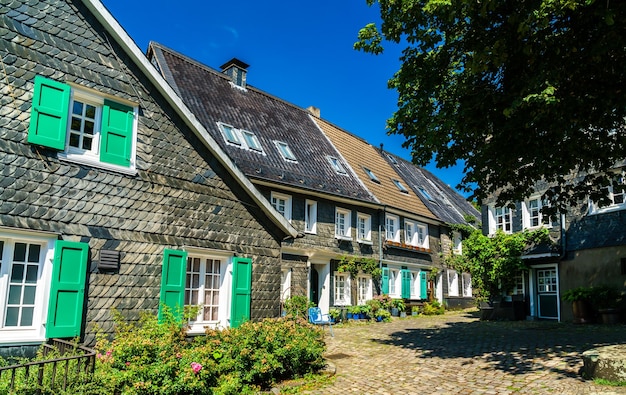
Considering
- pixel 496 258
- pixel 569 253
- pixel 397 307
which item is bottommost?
pixel 397 307

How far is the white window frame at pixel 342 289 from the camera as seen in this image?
21.0 metres

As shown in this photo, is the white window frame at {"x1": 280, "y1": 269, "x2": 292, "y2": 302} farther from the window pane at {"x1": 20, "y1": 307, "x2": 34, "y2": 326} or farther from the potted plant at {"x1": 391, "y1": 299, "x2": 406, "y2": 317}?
the window pane at {"x1": 20, "y1": 307, "x2": 34, "y2": 326}

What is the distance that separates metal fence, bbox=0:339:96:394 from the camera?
5.46m

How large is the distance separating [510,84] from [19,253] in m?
10.1

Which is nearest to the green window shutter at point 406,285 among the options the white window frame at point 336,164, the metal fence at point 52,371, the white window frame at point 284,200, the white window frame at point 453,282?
the white window frame at point 453,282

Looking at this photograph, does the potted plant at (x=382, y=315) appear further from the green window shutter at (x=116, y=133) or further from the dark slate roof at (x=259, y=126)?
the green window shutter at (x=116, y=133)

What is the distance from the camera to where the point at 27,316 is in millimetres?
7910

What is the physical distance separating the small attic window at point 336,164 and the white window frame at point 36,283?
16218 mm

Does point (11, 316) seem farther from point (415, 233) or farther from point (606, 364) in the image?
point (415, 233)

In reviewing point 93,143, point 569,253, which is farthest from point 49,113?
point 569,253

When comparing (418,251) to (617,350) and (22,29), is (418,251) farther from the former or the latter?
(22,29)

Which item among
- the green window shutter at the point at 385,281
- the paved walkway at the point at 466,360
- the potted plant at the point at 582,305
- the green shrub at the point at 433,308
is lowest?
the paved walkway at the point at 466,360

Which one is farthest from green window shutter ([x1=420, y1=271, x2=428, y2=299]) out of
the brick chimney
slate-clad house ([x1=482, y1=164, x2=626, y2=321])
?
the brick chimney

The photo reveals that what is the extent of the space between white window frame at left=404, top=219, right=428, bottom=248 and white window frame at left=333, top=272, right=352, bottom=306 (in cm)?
558
